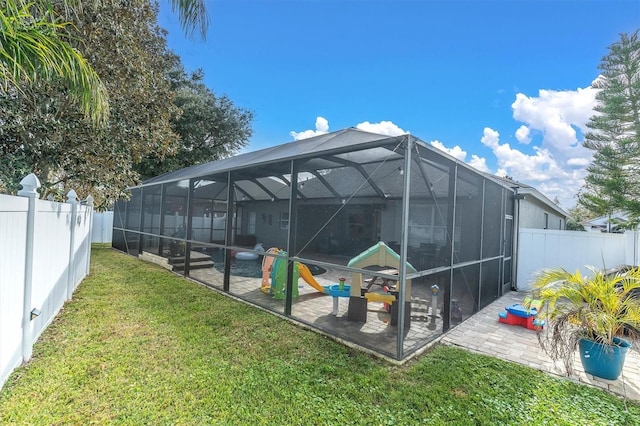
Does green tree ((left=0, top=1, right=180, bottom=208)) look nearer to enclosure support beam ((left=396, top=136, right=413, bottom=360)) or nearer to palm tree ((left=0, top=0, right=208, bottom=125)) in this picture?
palm tree ((left=0, top=0, right=208, bottom=125))

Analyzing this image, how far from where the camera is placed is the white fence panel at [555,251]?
23.0 feet

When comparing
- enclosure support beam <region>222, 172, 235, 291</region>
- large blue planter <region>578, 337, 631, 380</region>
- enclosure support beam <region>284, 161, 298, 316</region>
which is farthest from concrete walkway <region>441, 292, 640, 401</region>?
enclosure support beam <region>222, 172, 235, 291</region>

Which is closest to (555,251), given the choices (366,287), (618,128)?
(366,287)

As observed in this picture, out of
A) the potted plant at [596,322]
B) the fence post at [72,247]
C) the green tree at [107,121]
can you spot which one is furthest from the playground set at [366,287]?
the green tree at [107,121]

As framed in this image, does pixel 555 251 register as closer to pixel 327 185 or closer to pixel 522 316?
pixel 522 316

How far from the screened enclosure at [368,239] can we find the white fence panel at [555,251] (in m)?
0.50

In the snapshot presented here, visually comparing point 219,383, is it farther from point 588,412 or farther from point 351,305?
point 588,412

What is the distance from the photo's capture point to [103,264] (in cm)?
846

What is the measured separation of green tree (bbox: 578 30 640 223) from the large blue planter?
34.3ft

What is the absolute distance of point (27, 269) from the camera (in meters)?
2.83

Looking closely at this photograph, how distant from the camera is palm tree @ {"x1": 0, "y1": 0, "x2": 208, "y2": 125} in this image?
7.16ft

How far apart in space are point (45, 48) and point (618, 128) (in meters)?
16.0

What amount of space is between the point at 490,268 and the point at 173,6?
6.47m

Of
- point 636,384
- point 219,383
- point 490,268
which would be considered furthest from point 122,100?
point 636,384
